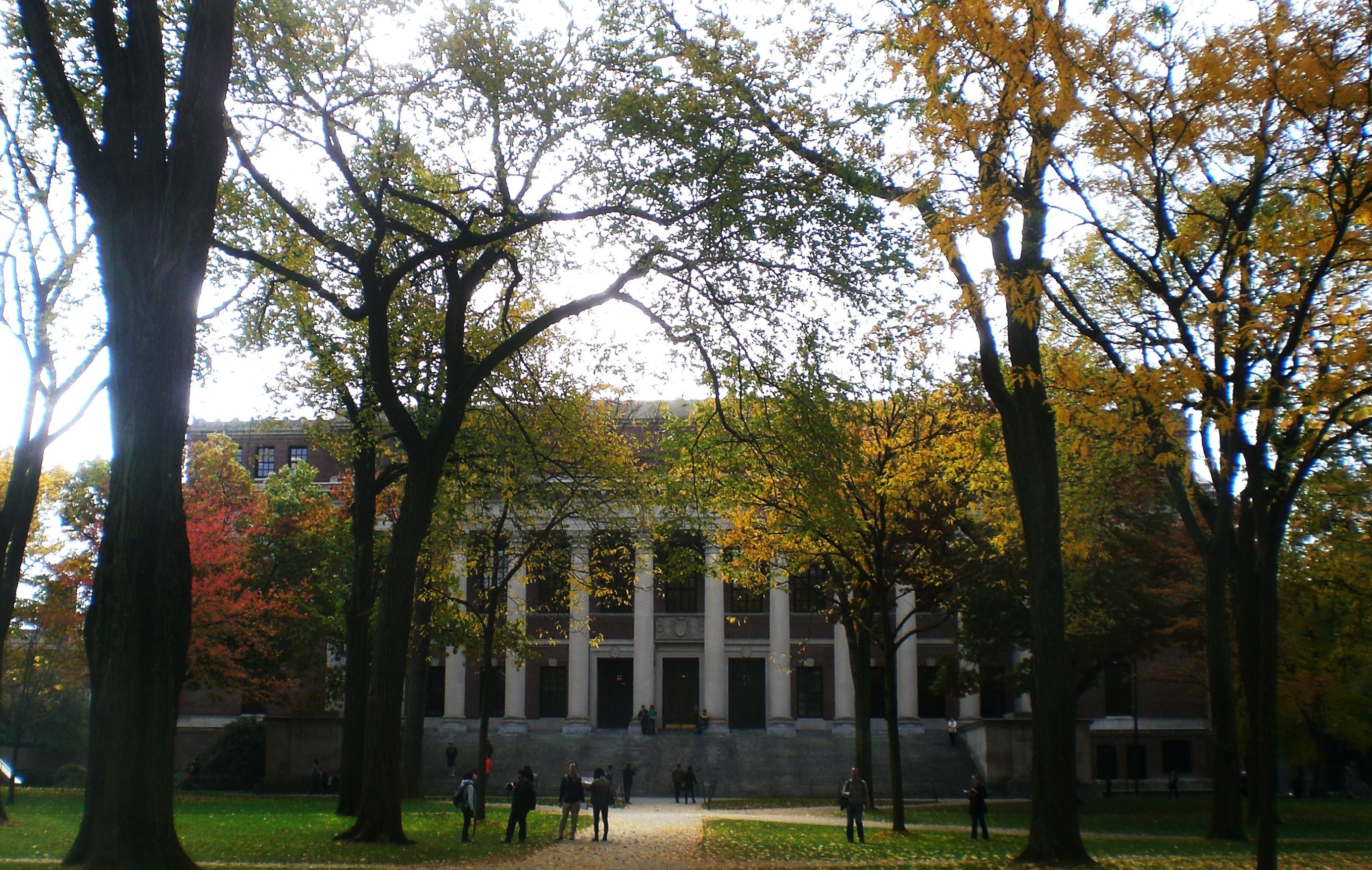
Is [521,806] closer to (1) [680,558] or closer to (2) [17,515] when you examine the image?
(1) [680,558]

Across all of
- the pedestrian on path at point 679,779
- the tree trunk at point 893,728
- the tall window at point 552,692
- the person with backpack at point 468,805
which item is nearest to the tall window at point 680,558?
the tree trunk at point 893,728

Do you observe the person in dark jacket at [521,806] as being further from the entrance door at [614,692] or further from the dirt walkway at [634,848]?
the entrance door at [614,692]

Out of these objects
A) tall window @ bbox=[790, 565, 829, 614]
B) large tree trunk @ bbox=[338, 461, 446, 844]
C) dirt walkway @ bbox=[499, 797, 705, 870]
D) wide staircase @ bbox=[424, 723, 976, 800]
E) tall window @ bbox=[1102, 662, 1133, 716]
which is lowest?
wide staircase @ bbox=[424, 723, 976, 800]

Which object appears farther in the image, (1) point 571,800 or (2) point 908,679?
(2) point 908,679

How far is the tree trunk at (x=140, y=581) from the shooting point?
10.2 metres

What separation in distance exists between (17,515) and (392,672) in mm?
7747

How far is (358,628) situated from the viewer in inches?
997

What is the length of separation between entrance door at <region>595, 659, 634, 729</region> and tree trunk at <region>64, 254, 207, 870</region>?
4477 cm

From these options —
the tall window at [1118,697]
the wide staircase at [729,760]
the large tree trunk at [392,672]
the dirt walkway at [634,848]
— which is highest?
the large tree trunk at [392,672]

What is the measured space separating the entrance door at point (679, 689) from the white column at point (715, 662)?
83 centimetres

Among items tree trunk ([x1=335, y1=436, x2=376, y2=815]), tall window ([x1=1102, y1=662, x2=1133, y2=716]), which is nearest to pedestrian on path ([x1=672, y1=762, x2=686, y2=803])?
tree trunk ([x1=335, y1=436, x2=376, y2=815])

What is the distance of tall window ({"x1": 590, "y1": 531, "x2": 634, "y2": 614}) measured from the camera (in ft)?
90.6

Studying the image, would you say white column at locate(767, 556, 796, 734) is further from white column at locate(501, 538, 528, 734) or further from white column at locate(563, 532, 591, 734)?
white column at locate(501, 538, 528, 734)

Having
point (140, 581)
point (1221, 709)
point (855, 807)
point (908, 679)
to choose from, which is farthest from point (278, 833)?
point (908, 679)
